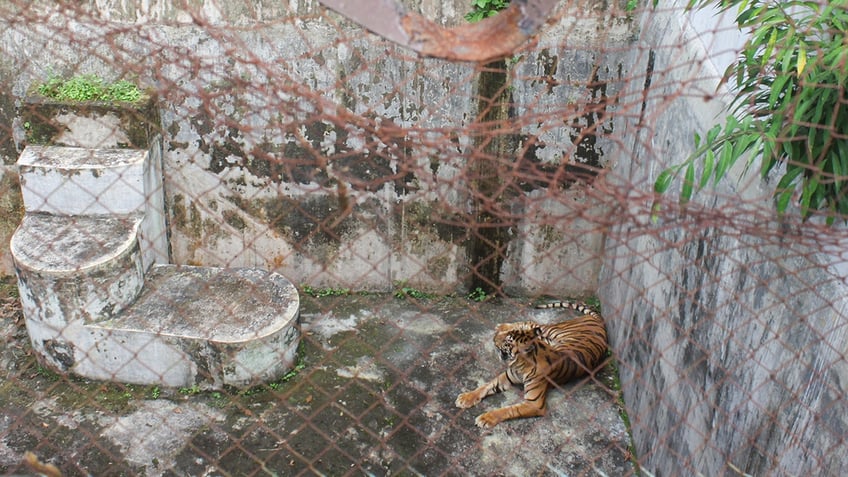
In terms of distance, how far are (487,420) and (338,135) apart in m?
2.16

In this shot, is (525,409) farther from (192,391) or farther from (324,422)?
(192,391)

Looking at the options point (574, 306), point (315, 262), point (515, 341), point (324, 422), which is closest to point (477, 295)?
point (574, 306)

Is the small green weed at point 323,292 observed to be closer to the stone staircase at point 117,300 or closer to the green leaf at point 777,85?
the stone staircase at point 117,300

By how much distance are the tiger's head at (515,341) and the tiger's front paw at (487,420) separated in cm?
43

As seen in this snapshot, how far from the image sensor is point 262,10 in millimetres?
5102

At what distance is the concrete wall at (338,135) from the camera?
5.10m

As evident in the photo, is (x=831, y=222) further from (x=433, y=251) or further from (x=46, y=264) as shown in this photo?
(x=46, y=264)

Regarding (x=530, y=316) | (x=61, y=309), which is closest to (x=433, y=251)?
(x=530, y=316)

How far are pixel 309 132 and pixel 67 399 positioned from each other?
2.31 m

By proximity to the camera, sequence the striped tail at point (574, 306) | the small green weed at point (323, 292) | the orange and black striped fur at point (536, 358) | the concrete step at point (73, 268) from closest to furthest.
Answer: the concrete step at point (73, 268), the orange and black striped fur at point (536, 358), the striped tail at point (574, 306), the small green weed at point (323, 292)

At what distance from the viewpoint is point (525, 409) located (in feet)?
15.9

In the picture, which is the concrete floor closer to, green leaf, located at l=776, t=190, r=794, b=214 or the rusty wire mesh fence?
the rusty wire mesh fence

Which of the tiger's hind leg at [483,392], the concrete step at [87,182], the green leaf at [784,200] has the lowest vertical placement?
the tiger's hind leg at [483,392]

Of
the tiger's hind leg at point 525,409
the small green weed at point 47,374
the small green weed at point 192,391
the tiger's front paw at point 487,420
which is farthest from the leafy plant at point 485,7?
the small green weed at point 47,374
